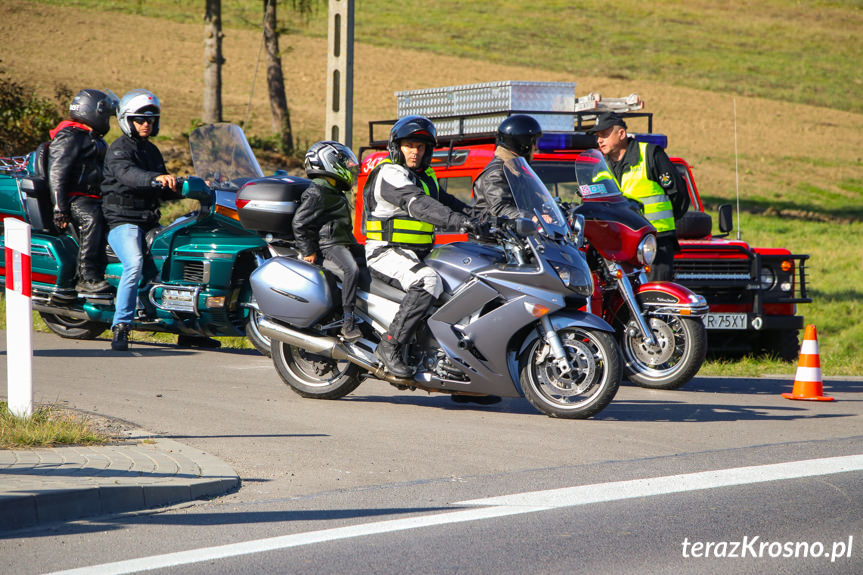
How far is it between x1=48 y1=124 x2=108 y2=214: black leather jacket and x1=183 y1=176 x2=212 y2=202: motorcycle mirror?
1170 millimetres

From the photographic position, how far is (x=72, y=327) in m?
11.9

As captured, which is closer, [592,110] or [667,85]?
[592,110]

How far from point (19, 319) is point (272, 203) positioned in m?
2.67

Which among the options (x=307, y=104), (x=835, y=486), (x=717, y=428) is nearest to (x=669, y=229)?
(x=717, y=428)

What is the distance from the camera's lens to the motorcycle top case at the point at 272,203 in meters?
9.02

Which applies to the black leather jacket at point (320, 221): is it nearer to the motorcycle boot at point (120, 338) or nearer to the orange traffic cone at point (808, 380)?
the motorcycle boot at point (120, 338)

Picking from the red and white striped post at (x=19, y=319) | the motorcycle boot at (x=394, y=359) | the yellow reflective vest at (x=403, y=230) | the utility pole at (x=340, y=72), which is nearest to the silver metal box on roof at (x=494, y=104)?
the utility pole at (x=340, y=72)

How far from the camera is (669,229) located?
34.9 feet

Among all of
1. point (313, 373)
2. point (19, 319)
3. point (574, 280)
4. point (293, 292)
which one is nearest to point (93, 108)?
point (293, 292)

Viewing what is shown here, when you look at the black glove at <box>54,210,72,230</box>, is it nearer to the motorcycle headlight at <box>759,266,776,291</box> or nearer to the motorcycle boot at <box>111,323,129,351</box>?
the motorcycle boot at <box>111,323,129,351</box>

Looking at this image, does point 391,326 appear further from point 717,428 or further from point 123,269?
point 123,269

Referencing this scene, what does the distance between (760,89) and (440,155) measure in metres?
49.5

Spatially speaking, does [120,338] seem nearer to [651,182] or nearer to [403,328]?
[403,328]

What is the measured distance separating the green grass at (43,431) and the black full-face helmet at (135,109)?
4287mm
